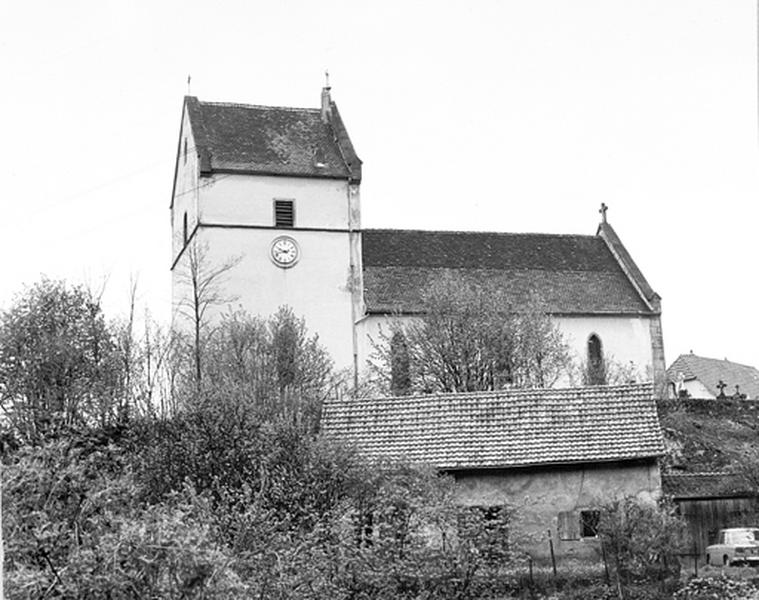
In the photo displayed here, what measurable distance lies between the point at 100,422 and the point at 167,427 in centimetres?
1222

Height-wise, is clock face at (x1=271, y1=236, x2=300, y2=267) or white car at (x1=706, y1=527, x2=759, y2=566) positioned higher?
clock face at (x1=271, y1=236, x2=300, y2=267)

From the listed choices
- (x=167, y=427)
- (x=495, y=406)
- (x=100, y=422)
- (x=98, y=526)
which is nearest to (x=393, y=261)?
(x=100, y=422)

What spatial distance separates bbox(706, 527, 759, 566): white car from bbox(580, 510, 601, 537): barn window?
2.60 meters

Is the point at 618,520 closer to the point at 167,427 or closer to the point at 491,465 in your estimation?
the point at 491,465

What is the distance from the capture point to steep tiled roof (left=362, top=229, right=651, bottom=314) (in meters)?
46.4

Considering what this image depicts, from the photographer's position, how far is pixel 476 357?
134ft

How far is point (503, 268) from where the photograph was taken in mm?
48938

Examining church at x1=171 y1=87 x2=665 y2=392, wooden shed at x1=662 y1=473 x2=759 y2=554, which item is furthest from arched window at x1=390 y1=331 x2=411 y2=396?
wooden shed at x1=662 y1=473 x2=759 y2=554

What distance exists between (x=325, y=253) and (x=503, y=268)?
8.02m

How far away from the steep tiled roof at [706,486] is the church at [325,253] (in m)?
16.1

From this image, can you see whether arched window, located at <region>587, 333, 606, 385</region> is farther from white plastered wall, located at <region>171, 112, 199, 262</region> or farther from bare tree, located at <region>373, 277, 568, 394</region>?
white plastered wall, located at <region>171, 112, 199, 262</region>

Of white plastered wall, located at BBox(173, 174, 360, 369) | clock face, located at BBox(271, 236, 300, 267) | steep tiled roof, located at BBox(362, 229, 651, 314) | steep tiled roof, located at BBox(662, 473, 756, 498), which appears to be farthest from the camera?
steep tiled roof, located at BBox(362, 229, 651, 314)

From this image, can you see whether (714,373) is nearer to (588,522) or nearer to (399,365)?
(399,365)

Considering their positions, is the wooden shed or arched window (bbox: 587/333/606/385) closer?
the wooden shed
